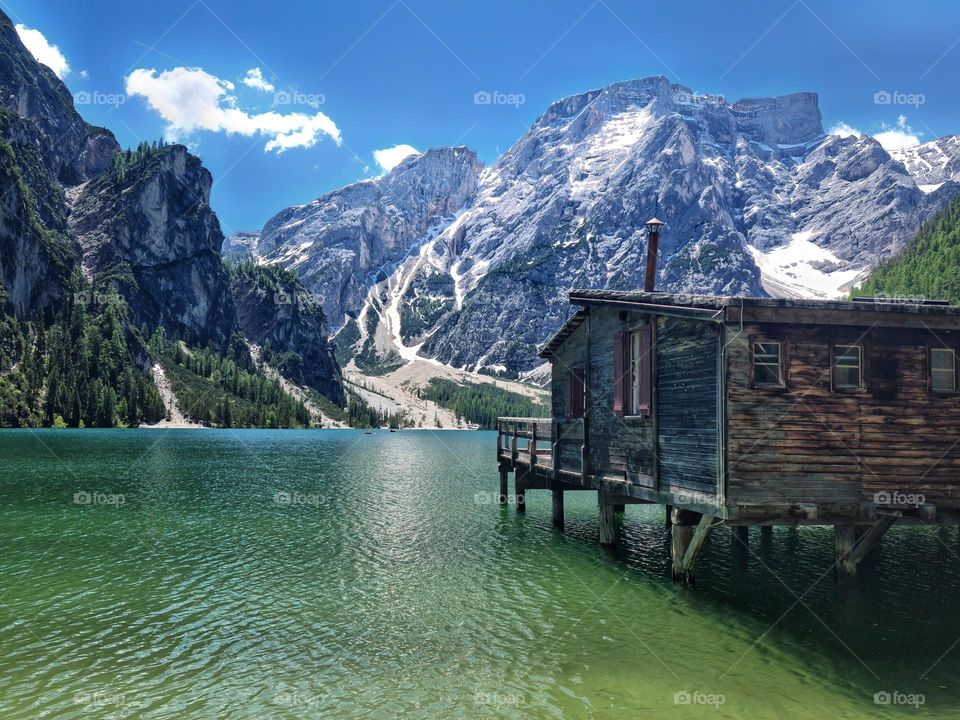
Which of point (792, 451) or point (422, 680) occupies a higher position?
point (792, 451)

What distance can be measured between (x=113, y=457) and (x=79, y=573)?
60.2 metres

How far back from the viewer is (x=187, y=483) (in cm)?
5303

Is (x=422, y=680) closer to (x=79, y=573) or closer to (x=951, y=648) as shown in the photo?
(x=951, y=648)

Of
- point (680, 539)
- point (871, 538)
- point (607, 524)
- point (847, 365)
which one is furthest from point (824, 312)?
point (607, 524)

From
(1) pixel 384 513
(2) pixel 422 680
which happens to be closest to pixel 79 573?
(2) pixel 422 680

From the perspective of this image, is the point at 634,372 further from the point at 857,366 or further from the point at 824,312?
the point at 857,366

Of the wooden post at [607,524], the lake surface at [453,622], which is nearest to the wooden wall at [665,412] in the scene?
the wooden post at [607,524]

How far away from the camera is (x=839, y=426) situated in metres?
18.6

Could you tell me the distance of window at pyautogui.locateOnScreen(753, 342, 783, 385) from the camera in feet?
61.5

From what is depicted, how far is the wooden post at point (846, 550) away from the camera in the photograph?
20.6 metres

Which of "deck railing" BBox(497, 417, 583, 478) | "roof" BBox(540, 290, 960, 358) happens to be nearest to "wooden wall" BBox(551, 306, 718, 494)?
"roof" BBox(540, 290, 960, 358)

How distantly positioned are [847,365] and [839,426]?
71.8 inches

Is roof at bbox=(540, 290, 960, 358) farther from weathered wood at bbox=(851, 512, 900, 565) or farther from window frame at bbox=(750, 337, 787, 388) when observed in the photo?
weathered wood at bbox=(851, 512, 900, 565)

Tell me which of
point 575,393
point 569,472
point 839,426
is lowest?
point 569,472
